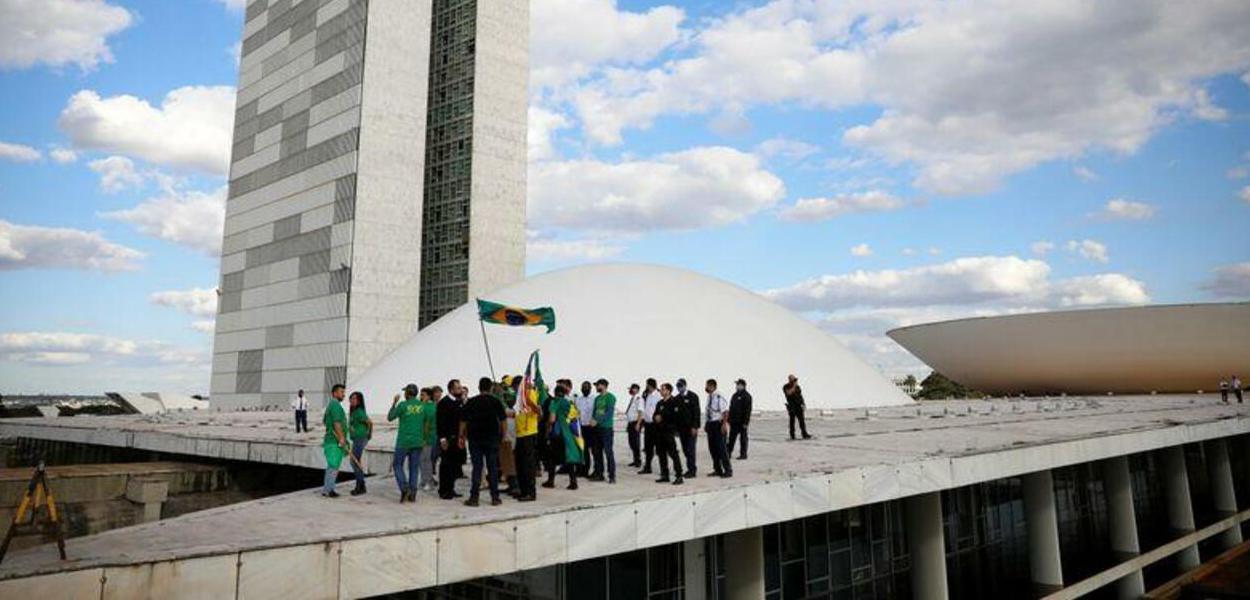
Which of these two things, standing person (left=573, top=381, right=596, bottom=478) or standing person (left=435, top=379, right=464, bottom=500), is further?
standing person (left=573, top=381, right=596, bottom=478)

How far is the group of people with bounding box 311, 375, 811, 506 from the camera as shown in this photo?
9.62 m

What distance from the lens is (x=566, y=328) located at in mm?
29578

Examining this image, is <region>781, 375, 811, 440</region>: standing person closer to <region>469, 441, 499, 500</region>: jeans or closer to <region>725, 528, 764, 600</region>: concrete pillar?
<region>725, 528, 764, 600</region>: concrete pillar

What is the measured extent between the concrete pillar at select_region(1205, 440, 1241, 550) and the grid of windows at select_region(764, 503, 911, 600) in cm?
1895

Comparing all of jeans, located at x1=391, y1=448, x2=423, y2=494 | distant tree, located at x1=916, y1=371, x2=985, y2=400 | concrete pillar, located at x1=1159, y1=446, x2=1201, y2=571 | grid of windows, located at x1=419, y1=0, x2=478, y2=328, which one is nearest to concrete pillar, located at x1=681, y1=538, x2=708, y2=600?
jeans, located at x1=391, y1=448, x2=423, y2=494

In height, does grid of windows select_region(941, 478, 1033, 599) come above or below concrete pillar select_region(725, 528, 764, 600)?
below

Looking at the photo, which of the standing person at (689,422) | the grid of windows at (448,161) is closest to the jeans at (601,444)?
the standing person at (689,422)

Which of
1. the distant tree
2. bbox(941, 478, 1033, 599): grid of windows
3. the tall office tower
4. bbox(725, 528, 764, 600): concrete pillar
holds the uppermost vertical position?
the tall office tower

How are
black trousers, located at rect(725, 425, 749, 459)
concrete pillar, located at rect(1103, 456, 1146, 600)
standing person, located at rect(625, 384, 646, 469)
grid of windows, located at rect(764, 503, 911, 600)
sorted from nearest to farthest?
standing person, located at rect(625, 384, 646, 469) → black trousers, located at rect(725, 425, 749, 459) → grid of windows, located at rect(764, 503, 911, 600) → concrete pillar, located at rect(1103, 456, 1146, 600)

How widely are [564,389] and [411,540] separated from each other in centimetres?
433

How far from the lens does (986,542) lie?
2111 cm

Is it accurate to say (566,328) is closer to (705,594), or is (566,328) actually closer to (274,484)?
(274,484)

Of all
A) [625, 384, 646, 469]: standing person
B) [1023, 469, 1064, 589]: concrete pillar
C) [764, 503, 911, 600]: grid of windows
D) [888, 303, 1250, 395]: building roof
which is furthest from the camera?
[888, 303, 1250, 395]: building roof

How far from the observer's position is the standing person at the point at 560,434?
36.5 feet
